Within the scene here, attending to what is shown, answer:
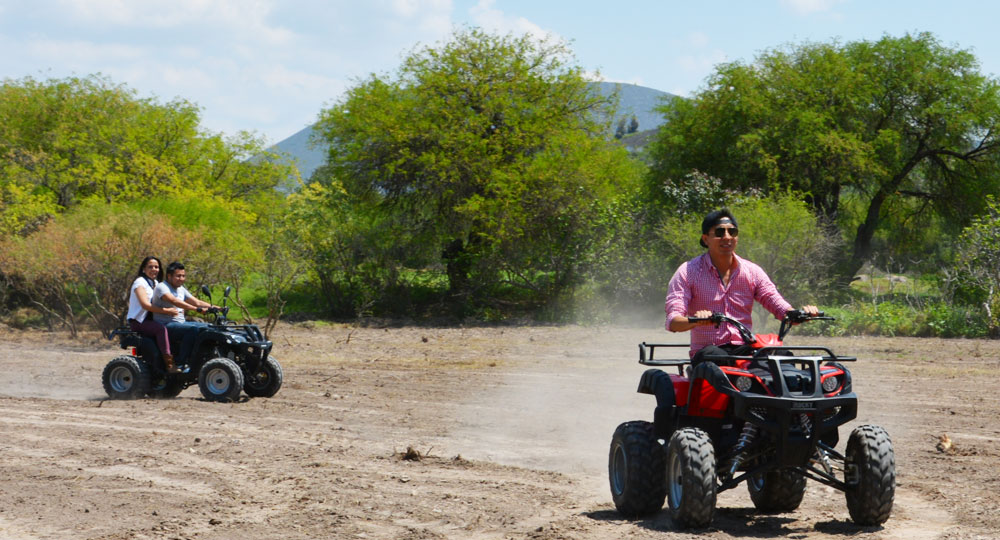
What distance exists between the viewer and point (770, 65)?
36.0 metres

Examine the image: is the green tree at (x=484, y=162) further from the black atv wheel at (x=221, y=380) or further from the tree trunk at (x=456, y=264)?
the black atv wheel at (x=221, y=380)

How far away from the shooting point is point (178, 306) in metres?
13.1

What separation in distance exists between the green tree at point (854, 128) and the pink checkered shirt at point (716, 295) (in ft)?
88.2

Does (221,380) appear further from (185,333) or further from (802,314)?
(802,314)

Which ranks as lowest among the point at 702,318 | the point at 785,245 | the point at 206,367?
the point at 206,367

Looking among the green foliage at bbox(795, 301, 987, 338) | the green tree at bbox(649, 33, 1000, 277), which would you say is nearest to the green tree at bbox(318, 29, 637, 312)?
the green tree at bbox(649, 33, 1000, 277)

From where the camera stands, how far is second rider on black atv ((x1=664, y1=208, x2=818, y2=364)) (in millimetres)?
6457

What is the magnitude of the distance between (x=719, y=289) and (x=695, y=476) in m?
1.35

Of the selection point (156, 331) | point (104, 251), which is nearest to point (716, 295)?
point (156, 331)

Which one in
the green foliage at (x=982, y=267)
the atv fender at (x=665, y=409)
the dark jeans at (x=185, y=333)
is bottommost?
the dark jeans at (x=185, y=333)

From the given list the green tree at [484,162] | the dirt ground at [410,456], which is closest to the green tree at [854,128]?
the green tree at [484,162]

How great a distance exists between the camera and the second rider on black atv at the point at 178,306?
42.6 ft

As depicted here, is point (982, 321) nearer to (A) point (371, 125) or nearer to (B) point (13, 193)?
(A) point (371, 125)

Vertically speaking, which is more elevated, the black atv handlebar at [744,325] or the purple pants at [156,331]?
the black atv handlebar at [744,325]
